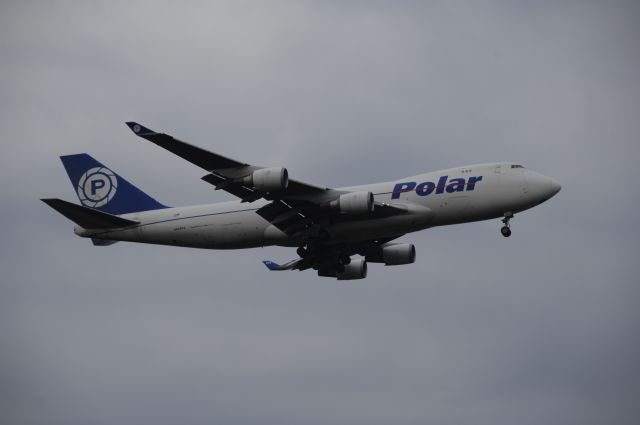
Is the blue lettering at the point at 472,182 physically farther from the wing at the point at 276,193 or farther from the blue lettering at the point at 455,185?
the wing at the point at 276,193

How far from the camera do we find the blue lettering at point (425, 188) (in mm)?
49094

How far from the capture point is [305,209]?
49.8 meters

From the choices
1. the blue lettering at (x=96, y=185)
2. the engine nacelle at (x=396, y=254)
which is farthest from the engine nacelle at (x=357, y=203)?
the blue lettering at (x=96, y=185)

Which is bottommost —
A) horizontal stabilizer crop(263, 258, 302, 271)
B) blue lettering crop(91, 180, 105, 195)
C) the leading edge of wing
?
horizontal stabilizer crop(263, 258, 302, 271)

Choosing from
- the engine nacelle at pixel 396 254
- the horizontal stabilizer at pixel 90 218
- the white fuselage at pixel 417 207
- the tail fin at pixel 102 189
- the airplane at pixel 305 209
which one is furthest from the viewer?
the engine nacelle at pixel 396 254

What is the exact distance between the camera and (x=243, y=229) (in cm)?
5141

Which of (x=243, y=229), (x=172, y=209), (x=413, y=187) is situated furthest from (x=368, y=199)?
(x=172, y=209)

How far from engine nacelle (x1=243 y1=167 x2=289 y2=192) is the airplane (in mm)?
46

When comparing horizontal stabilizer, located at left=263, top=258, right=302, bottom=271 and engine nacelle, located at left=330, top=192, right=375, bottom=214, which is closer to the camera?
engine nacelle, located at left=330, top=192, right=375, bottom=214

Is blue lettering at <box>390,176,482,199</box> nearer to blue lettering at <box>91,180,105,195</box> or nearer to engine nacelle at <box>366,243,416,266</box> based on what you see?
engine nacelle at <box>366,243,416,266</box>

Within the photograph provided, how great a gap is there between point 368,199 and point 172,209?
11.8 metres

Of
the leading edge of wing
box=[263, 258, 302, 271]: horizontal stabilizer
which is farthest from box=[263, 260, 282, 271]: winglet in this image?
the leading edge of wing

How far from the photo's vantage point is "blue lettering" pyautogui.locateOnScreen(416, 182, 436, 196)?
4909 centimetres

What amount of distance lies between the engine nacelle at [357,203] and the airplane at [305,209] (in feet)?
0.16
